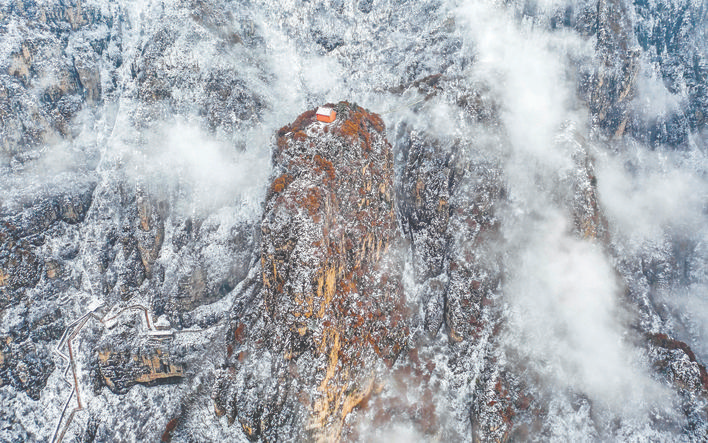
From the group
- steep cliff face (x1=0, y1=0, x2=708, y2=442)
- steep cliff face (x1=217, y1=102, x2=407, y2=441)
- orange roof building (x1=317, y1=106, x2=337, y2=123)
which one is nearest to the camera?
steep cliff face (x1=217, y1=102, x2=407, y2=441)

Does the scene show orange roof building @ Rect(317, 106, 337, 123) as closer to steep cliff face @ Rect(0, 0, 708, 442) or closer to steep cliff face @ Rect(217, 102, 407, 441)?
steep cliff face @ Rect(217, 102, 407, 441)

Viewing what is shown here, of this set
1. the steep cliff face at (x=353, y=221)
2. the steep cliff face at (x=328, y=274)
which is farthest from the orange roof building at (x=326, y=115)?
the steep cliff face at (x=353, y=221)

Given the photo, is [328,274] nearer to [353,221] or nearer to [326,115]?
[353,221]

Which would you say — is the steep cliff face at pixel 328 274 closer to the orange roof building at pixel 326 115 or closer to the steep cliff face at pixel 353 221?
the steep cliff face at pixel 353 221

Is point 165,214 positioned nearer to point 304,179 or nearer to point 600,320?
point 304,179

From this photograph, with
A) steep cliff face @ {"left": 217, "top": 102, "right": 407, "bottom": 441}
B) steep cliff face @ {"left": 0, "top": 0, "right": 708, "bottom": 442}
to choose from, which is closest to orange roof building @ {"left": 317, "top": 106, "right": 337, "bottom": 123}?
steep cliff face @ {"left": 217, "top": 102, "right": 407, "bottom": 441}

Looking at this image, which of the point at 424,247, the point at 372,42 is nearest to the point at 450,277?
the point at 424,247
